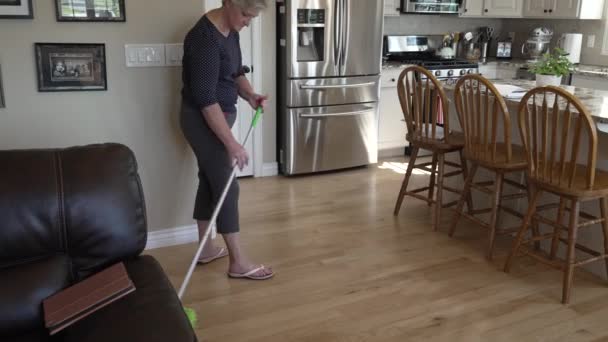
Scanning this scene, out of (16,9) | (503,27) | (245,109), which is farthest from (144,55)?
(503,27)

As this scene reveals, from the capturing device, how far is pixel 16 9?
8.23ft

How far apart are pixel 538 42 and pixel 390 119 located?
5.60 ft

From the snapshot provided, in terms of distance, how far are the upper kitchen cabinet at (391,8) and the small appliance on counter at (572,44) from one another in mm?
1602

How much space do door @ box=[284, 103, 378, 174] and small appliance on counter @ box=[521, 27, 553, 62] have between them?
191 cm

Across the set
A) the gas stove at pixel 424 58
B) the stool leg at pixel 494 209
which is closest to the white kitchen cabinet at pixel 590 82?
the gas stove at pixel 424 58

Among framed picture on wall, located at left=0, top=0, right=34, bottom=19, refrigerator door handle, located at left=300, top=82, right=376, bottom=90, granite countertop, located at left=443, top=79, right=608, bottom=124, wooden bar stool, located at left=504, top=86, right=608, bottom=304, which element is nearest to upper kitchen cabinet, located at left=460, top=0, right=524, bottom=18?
refrigerator door handle, located at left=300, top=82, right=376, bottom=90

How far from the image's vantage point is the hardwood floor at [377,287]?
2395mm

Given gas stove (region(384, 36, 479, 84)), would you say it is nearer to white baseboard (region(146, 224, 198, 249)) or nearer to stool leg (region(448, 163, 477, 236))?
stool leg (region(448, 163, 477, 236))

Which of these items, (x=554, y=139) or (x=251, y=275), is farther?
(x=251, y=275)

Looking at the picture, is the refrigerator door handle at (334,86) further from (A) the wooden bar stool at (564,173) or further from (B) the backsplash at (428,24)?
(A) the wooden bar stool at (564,173)

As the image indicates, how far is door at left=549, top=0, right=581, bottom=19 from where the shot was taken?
5.00m

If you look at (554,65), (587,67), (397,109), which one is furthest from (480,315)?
(587,67)

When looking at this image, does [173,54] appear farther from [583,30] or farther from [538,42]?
[583,30]

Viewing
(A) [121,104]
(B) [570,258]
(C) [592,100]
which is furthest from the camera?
(C) [592,100]
